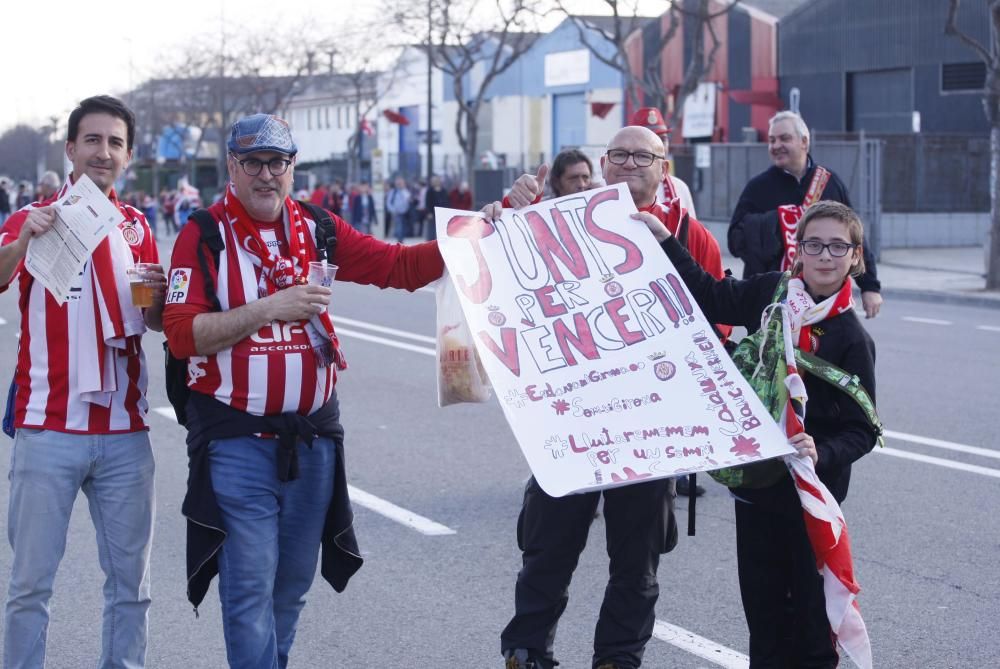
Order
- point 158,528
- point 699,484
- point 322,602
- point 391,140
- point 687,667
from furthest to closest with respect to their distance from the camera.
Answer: point 391,140 → point 699,484 → point 158,528 → point 322,602 → point 687,667

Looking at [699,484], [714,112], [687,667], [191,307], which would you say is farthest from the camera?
[714,112]

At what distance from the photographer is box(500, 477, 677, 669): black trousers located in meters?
4.37

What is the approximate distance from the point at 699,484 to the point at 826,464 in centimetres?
398

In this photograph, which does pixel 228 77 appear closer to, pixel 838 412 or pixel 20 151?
pixel 838 412

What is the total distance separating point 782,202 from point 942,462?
2149 millimetres

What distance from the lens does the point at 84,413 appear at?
3988 millimetres

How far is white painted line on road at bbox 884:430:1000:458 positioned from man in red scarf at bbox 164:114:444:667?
5.79 m

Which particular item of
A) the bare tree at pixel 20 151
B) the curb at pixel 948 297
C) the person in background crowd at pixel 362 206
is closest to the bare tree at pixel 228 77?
the person in background crowd at pixel 362 206

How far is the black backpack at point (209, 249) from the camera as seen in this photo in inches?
150

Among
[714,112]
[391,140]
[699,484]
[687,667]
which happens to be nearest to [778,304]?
[687,667]

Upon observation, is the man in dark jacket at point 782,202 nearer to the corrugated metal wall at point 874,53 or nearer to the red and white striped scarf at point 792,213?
the red and white striped scarf at point 792,213

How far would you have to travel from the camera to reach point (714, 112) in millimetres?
40781

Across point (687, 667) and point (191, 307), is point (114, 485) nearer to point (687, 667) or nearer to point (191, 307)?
point (191, 307)

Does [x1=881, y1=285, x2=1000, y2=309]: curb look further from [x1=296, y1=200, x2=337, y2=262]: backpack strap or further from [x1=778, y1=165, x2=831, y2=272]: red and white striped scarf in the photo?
[x1=296, y1=200, x2=337, y2=262]: backpack strap
